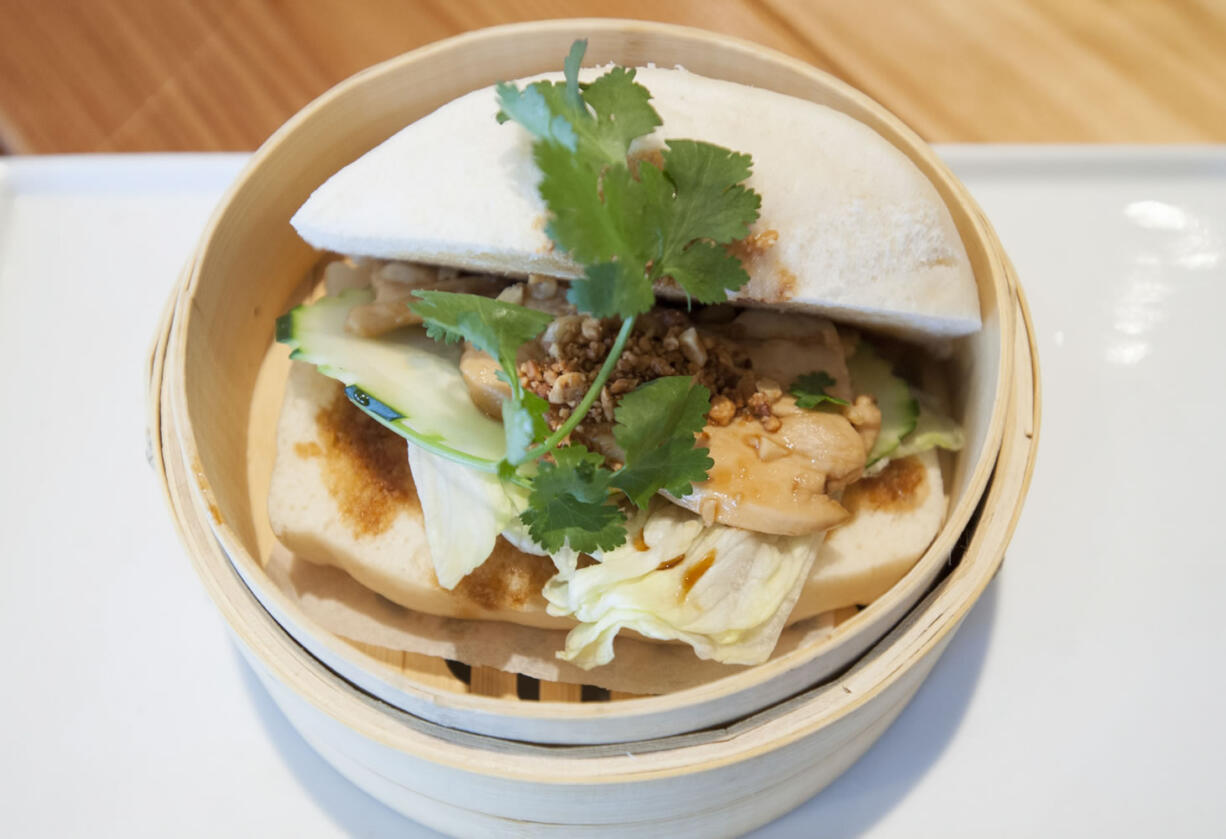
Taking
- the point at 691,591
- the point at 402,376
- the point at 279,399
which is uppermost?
the point at 402,376

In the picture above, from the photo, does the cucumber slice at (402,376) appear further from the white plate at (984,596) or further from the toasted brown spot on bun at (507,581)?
the white plate at (984,596)

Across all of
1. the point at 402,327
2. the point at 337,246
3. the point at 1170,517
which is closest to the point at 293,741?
the point at 402,327

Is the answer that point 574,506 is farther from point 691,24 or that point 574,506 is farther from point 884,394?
→ point 691,24

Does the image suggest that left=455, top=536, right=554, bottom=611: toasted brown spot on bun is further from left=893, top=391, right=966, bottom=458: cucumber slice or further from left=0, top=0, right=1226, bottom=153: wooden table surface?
left=0, top=0, right=1226, bottom=153: wooden table surface

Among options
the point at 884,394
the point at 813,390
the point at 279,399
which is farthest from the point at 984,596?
the point at 279,399

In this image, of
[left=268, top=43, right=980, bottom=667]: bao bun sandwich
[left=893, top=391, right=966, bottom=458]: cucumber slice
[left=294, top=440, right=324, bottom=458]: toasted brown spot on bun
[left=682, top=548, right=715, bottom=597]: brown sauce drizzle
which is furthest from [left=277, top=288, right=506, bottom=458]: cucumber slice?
[left=893, top=391, right=966, bottom=458]: cucumber slice

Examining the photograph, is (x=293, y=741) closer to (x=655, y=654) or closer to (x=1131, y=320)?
(x=655, y=654)
